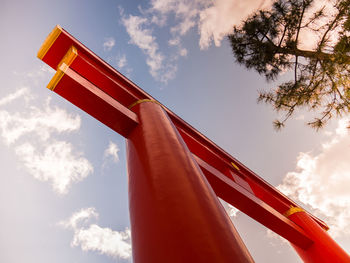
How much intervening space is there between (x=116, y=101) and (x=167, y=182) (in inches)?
39.3

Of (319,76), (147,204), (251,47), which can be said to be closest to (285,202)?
(319,76)

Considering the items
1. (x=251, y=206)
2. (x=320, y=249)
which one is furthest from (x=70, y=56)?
(x=320, y=249)

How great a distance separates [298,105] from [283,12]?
5.84 feet

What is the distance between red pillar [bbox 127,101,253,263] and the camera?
0.73 metres

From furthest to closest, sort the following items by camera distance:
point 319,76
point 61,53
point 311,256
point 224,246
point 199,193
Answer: point 319,76 → point 311,256 → point 61,53 → point 199,193 → point 224,246

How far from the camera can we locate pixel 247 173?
3.88 meters

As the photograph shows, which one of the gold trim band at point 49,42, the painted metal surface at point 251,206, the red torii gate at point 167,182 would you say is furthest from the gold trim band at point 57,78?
the painted metal surface at point 251,206

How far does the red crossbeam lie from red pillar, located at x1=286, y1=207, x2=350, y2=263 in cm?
12

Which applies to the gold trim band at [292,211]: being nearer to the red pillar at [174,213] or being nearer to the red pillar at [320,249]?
the red pillar at [320,249]

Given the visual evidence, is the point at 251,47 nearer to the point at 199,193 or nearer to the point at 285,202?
the point at 285,202

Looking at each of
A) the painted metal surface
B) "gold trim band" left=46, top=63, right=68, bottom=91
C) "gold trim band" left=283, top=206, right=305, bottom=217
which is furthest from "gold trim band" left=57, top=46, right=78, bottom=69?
"gold trim band" left=283, top=206, right=305, bottom=217

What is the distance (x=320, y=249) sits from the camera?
9.04 ft

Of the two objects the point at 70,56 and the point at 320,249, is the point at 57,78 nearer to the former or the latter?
the point at 70,56

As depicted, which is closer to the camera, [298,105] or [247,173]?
[247,173]
